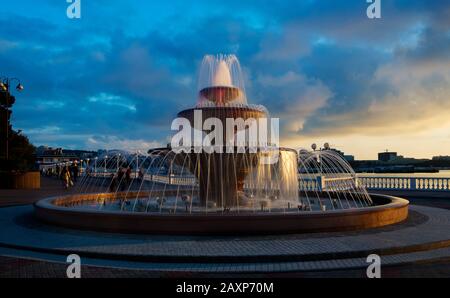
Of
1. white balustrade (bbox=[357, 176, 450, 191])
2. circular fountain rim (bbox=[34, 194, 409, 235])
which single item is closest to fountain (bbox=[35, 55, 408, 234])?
circular fountain rim (bbox=[34, 194, 409, 235])

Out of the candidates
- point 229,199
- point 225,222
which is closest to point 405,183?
point 229,199

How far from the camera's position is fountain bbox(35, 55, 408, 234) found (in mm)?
10273

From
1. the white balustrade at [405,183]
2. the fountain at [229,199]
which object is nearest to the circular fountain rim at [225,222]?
the fountain at [229,199]

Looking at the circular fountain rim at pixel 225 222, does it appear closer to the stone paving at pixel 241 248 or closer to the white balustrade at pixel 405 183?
the stone paving at pixel 241 248

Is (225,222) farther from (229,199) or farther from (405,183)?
(405,183)

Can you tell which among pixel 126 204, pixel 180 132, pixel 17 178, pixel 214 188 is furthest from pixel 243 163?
pixel 17 178

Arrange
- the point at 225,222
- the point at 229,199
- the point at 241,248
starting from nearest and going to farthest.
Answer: the point at 241,248
the point at 225,222
the point at 229,199

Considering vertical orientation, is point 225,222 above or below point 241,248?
above

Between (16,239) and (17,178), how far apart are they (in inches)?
983

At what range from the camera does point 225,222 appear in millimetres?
10133

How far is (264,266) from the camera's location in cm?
788

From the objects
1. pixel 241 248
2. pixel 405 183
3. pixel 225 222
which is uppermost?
pixel 225 222

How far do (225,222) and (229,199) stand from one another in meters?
4.32
